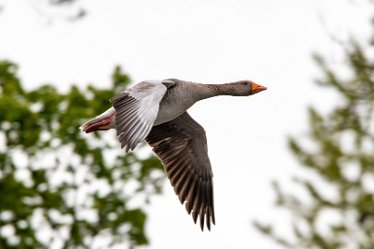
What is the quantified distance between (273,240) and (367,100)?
728cm

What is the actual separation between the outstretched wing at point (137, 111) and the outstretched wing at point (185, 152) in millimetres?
1826

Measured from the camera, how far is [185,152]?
17188 millimetres

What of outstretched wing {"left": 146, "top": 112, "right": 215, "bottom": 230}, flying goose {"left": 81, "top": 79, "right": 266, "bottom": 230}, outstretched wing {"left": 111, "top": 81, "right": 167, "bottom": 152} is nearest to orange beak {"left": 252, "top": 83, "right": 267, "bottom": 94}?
flying goose {"left": 81, "top": 79, "right": 266, "bottom": 230}

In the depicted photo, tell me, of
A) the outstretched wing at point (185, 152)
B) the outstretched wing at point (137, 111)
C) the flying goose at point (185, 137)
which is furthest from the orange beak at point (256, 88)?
the outstretched wing at point (137, 111)

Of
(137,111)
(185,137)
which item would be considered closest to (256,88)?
(185,137)

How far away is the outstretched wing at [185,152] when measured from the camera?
17.0 meters

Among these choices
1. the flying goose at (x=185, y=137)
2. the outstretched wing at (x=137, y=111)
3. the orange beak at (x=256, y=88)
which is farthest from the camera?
the orange beak at (x=256, y=88)

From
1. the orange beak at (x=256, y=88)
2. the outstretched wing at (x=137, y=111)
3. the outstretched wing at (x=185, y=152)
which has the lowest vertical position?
the outstretched wing at (x=185, y=152)

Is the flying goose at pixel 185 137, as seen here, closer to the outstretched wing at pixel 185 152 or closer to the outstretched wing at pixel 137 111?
the outstretched wing at pixel 185 152

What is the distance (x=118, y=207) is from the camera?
21.6 metres

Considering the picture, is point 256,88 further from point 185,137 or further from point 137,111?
point 137,111

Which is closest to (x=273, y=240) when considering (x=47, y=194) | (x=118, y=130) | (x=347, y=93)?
(x=347, y=93)

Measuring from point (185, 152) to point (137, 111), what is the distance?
2605 mm

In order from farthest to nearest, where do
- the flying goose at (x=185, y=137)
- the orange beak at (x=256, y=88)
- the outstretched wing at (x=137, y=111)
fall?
the orange beak at (x=256, y=88) → the flying goose at (x=185, y=137) → the outstretched wing at (x=137, y=111)
